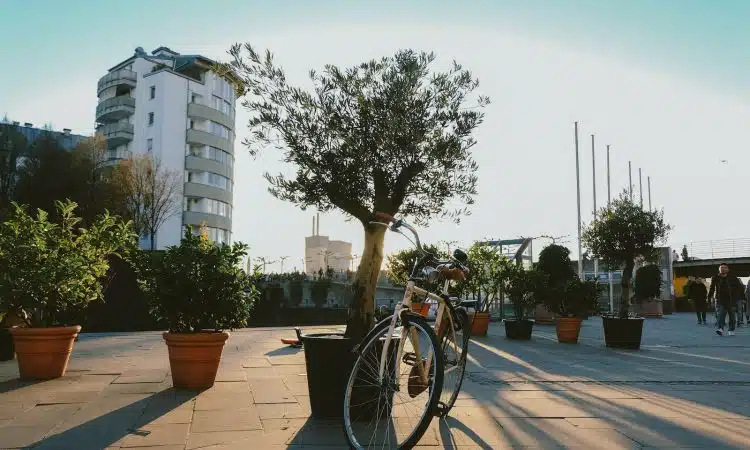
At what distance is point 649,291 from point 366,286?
27.1 m

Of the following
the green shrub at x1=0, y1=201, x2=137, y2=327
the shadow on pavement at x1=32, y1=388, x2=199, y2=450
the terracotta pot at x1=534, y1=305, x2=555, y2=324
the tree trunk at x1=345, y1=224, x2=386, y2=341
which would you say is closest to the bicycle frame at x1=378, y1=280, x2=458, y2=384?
the tree trunk at x1=345, y1=224, x2=386, y2=341

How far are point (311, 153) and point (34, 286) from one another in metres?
3.14

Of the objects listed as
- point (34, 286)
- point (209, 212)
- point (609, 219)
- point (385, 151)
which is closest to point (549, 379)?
point (385, 151)

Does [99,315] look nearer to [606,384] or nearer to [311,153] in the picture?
[311,153]

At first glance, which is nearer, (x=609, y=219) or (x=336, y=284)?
(x=609, y=219)

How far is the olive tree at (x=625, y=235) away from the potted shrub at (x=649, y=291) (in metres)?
16.1

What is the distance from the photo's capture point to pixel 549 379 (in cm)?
663

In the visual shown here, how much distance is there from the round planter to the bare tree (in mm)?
36526

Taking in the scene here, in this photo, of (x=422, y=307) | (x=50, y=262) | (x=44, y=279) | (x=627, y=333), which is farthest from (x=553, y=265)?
(x=44, y=279)

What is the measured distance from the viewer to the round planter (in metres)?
5.36

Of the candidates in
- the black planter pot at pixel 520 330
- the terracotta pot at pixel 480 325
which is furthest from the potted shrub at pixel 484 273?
the black planter pot at pixel 520 330

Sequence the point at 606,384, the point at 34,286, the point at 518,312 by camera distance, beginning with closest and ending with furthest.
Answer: the point at 34,286, the point at 606,384, the point at 518,312

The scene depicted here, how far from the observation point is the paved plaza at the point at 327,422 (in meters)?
3.74

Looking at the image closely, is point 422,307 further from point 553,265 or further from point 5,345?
point 553,265
